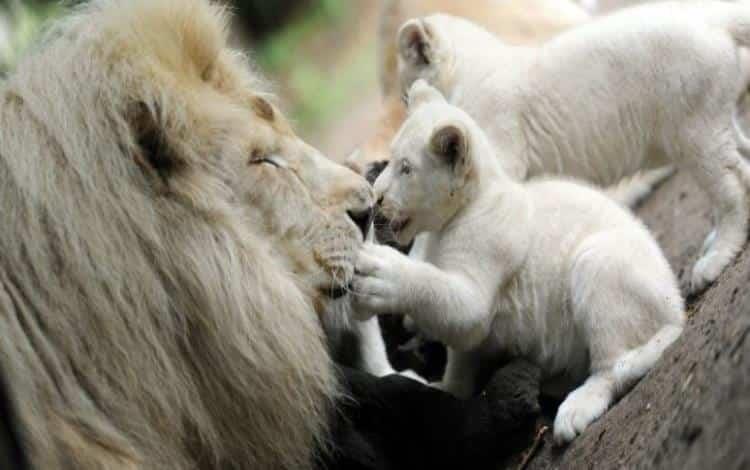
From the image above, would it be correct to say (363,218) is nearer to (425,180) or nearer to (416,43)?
(425,180)

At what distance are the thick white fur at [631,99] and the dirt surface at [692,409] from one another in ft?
1.20

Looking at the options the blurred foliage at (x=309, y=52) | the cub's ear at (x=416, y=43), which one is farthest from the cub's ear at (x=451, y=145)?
the blurred foliage at (x=309, y=52)

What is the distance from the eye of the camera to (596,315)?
288cm

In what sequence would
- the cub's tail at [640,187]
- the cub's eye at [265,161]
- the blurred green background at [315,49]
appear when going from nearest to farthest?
the cub's eye at [265,161] < the cub's tail at [640,187] < the blurred green background at [315,49]

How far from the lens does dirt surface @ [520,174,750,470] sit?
6.04 ft

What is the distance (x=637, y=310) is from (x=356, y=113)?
709cm

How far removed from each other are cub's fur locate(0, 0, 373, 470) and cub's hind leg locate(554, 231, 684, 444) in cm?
60

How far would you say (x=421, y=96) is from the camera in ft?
11.0

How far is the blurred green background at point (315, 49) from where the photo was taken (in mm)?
10062

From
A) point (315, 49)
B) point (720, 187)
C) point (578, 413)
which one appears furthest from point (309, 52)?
point (578, 413)

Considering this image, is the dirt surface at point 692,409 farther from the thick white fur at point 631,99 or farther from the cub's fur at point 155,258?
the cub's fur at point 155,258

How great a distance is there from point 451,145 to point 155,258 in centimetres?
94

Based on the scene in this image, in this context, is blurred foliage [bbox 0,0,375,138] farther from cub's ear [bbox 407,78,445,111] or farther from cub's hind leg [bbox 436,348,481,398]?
cub's hind leg [bbox 436,348,481,398]

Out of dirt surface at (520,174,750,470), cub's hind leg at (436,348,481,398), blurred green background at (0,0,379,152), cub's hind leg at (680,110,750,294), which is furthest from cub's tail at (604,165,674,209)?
blurred green background at (0,0,379,152)
